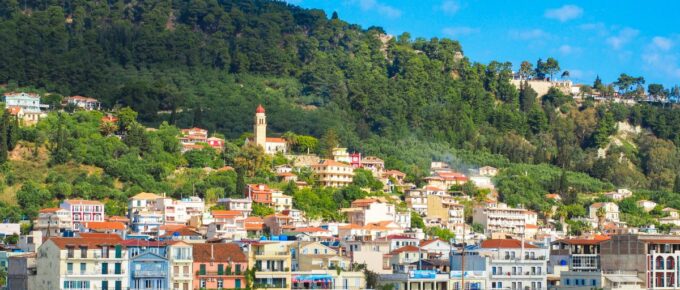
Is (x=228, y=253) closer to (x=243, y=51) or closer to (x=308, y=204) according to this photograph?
(x=308, y=204)

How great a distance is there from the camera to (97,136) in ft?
389

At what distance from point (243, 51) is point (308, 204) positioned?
44879 millimetres

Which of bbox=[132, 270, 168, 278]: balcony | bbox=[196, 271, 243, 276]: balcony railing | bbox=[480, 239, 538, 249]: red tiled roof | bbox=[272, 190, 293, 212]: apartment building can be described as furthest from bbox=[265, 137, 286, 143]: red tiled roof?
bbox=[132, 270, 168, 278]: balcony

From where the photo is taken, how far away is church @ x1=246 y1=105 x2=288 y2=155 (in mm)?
127125

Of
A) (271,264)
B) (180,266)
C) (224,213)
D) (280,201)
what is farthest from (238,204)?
(180,266)

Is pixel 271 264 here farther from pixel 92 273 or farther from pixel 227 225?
pixel 227 225

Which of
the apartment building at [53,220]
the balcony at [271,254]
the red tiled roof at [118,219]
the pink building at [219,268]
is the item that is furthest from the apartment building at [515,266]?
the red tiled roof at [118,219]

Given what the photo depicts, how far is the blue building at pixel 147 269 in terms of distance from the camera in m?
67.8

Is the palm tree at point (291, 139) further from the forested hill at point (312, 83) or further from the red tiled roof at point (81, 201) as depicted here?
the red tiled roof at point (81, 201)

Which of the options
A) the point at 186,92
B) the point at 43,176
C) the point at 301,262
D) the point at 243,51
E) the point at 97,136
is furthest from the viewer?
the point at 243,51

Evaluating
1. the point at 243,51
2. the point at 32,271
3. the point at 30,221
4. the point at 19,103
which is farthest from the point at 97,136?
the point at 32,271

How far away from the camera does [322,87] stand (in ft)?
496

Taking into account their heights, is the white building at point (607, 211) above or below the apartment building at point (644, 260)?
above

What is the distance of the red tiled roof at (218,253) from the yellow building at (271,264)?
1.71 ft
